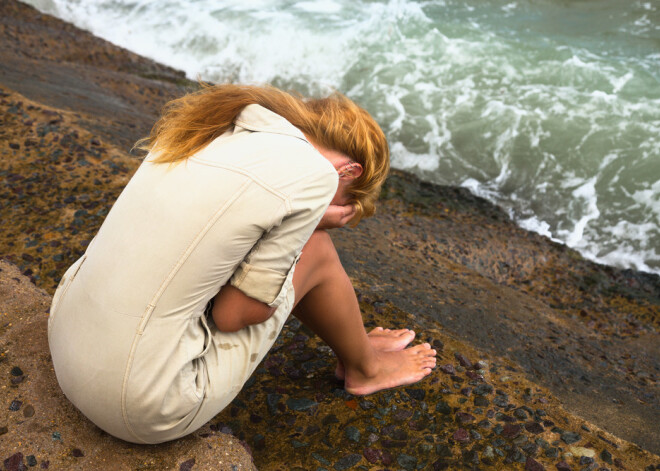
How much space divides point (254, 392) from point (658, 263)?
3.90 meters

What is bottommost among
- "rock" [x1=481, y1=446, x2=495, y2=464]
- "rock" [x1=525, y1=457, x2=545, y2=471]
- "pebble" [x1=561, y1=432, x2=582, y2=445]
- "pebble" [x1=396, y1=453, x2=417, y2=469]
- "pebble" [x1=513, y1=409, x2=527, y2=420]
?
"pebble" [x1=396, y1=453, x2=417, y2=469]

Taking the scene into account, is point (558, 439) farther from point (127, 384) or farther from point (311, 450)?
point (127, 384)

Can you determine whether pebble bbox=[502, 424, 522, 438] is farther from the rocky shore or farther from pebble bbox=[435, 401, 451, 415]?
pebble bbox=[435, 401, 451, 415]

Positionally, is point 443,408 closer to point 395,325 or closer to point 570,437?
point 570,437

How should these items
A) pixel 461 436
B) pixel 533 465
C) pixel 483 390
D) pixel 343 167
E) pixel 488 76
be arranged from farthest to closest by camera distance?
pixel 488 76 → pixel 483 390 → pixel 461 436 → pixel 533 465 → pixel 343 167

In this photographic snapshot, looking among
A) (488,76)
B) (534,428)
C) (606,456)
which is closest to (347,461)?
(534,428)

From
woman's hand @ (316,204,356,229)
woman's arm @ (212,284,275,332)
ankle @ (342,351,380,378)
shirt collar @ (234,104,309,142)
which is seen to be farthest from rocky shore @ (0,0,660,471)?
shirt collar @ (234,104,309,142)

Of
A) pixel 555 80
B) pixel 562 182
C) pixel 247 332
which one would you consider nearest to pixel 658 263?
pixel 562 182

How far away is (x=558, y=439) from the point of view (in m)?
2.50

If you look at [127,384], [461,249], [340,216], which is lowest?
[461,249]

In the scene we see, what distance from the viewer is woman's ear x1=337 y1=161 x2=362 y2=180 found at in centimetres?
204

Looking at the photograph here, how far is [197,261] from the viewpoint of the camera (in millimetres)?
1633

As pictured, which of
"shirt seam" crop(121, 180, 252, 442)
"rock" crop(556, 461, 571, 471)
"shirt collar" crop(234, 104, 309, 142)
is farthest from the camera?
"rock" crop(556, 461, 571, 471)

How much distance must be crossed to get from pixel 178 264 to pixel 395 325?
5.76ft
